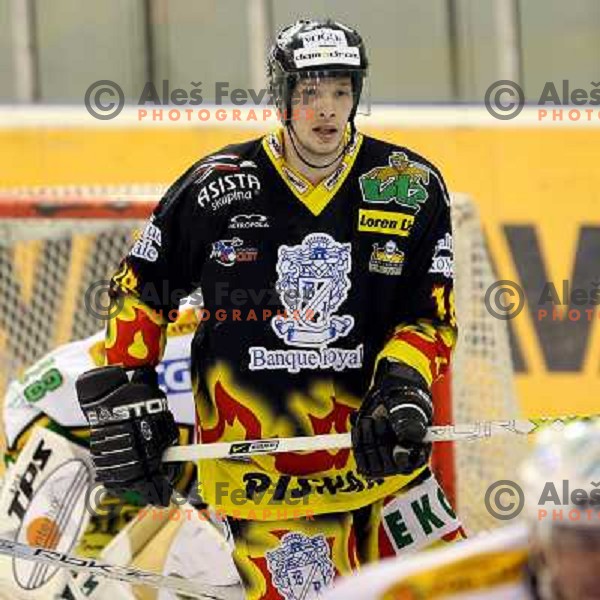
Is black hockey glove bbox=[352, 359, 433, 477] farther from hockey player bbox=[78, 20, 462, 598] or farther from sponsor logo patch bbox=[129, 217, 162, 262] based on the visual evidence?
sponsor logo patch bbox=[129, 217, 162, 262]

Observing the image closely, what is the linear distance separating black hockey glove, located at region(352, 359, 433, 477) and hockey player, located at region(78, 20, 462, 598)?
4 cm

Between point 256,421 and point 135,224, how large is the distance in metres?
1.98

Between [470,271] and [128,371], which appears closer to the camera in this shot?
[128,371]

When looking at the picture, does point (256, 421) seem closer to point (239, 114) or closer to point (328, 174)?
point (328, 174)

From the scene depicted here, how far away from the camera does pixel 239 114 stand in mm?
7367

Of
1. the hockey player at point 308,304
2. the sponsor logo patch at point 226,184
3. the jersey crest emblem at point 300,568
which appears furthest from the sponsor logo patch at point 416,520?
the sponsor logo patch at point 226,184

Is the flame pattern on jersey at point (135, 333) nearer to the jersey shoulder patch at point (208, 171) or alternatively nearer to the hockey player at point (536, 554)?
the jersey shoulder patch at point (208, 171)

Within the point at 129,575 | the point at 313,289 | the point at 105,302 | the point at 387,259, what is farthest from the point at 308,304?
the point at 105,302

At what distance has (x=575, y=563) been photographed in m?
Answer: 2.44

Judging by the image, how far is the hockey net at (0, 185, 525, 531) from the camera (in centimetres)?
580

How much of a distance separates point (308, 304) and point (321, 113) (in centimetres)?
34

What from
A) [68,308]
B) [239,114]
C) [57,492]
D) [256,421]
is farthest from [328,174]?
[239,114]

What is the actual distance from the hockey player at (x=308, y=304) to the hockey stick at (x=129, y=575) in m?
0.16

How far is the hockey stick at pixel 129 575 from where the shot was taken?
167 inches
